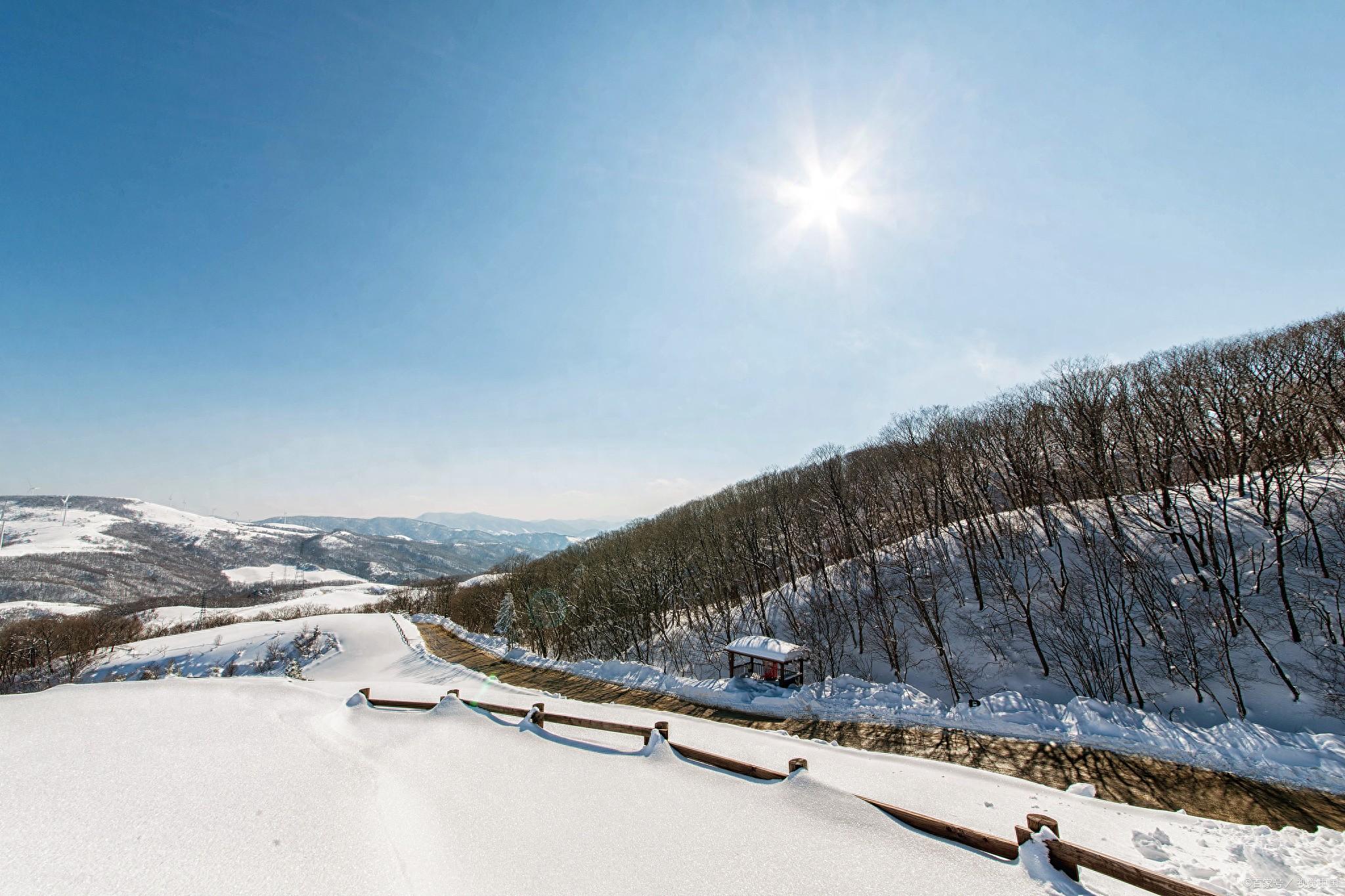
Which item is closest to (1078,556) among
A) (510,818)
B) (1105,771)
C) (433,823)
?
(1105,771)

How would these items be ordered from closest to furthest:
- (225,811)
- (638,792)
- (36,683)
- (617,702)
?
1. (225,811)
2. (638,792)
3. (617,702)
4. (36,683)

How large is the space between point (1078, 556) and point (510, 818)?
1137 inches

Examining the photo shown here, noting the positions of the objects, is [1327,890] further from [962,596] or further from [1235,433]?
[1235,433]

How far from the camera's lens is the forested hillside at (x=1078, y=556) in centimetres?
1778

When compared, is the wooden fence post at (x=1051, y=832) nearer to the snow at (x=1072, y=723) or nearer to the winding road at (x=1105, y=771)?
the winding road at (x=1105, y=771)

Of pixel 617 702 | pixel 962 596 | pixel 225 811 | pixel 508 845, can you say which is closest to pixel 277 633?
pixel 617 702

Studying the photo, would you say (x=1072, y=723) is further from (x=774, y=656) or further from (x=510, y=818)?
(x=510, y=818)

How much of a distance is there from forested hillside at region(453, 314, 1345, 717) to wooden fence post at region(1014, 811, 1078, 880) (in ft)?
54.8

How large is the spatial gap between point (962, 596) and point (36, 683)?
7801cm

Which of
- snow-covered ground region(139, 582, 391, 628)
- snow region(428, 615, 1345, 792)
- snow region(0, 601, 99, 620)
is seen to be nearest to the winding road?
snow region(428, 615, 1345, 792)

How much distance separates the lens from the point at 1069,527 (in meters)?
26.2

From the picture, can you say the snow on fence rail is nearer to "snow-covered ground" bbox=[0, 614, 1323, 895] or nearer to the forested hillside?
"snow-covered ground" bbox=[0, 614, 1323, 895]

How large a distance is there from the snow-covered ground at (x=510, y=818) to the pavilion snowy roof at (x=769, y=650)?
7170mm

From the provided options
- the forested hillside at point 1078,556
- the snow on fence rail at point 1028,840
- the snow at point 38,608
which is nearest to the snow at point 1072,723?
the forested hillside at point 1078,556
